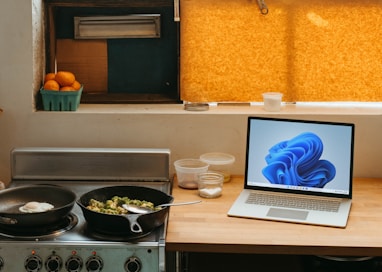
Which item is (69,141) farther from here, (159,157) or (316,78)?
(316,78)

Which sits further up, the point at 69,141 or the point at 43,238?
the point at 69,141

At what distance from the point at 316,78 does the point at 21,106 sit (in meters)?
1.36

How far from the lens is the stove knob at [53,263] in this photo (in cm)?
197

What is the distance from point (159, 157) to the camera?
256 centimetres

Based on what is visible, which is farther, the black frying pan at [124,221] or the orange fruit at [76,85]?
the orange fruit at [76,85]

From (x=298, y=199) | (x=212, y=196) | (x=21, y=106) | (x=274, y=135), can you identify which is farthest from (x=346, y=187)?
(x=21, y=106)

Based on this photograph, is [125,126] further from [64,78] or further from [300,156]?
[300,156]

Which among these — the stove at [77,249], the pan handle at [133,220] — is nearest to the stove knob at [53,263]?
the stove at [77,249]

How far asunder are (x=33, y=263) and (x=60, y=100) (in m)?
0.91

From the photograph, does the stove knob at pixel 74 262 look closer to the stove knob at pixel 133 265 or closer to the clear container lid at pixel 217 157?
the stove knob at pixel 133 265

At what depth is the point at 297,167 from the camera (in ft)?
7.80

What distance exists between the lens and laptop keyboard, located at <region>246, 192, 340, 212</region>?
90.0 inches

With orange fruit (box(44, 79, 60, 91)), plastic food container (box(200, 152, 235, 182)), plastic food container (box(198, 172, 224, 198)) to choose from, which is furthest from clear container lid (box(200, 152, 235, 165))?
orange fruit (box(44, 79, 60, 91))

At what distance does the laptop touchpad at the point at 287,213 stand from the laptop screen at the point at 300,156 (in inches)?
5.8
